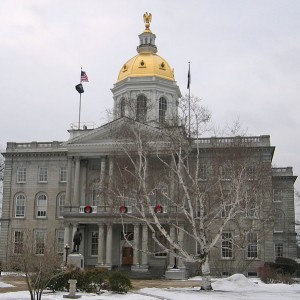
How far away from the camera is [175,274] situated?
162 ft

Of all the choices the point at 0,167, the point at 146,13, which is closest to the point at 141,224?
the point at 0,167

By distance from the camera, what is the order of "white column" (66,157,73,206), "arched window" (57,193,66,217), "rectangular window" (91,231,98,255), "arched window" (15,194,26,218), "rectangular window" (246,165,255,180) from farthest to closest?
"arched window" (15,194,26,218), "arched window" (57,193,66,217), "rectangular window" (91,231,98,255), "white column" (66,157,73,206), "rectangular window" (246,165,255,180)

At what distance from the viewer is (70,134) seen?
61219 mm

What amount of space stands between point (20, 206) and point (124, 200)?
19.6 m

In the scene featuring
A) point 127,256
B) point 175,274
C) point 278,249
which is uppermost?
point 278,249

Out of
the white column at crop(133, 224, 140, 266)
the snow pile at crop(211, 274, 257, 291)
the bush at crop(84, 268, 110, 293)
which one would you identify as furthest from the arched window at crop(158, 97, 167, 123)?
the bush at crop(84, 268, 110, 293)

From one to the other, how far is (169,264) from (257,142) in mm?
15608

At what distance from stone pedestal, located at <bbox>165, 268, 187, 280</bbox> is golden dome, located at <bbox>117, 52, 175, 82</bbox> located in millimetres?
25294

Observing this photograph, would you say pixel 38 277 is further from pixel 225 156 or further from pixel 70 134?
pixel 70 134

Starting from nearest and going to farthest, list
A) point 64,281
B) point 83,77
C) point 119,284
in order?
point 119,284 → point 64,281 → point 83,77

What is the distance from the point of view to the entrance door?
57.8 m

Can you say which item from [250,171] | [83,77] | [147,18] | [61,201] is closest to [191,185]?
[250,171]

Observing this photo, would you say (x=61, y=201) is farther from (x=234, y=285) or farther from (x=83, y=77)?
(x=234, y=285)

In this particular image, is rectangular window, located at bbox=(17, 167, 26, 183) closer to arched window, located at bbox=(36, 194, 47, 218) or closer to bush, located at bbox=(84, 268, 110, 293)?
arched window, located at bbox=(36, 194, 47, 218)
